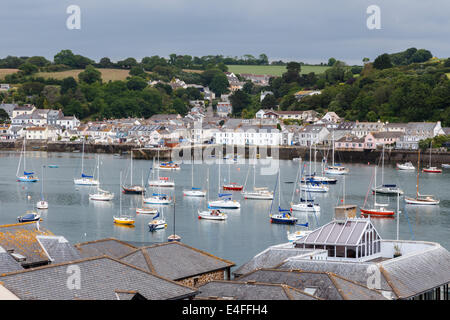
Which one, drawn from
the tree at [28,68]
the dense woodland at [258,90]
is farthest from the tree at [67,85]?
the tree at [28,68]

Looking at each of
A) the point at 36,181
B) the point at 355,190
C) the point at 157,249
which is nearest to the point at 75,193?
the point at 36,181

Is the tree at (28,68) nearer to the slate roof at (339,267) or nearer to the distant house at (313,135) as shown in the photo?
the distant house at (313,135)

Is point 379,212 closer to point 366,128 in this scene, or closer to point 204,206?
point 204,206

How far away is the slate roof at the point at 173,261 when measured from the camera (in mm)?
13148

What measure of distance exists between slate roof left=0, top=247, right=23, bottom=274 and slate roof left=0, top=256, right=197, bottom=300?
1917 millimetres

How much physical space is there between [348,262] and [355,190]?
2987 cm

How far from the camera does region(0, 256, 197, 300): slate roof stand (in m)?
9.53

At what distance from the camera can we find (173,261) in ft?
44.9

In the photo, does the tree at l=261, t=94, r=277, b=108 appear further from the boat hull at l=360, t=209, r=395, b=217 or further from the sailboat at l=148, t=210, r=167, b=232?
the sailboat at l=148, t=210, r=167, b=232

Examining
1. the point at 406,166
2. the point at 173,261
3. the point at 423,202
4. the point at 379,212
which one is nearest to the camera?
the point at 173,261

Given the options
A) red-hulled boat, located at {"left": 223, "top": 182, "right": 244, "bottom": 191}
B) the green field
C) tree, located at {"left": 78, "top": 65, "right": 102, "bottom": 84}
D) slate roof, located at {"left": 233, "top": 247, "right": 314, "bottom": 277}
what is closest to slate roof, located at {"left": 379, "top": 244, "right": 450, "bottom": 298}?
slate roof, located at {"left": 233, "top": 247, "right": 314, "bottom": 277}

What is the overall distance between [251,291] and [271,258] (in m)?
4.14

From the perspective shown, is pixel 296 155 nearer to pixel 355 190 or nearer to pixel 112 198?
pixel 355 190

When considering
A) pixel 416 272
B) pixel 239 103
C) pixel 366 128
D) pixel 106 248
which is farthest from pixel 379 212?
pixel 239 103
